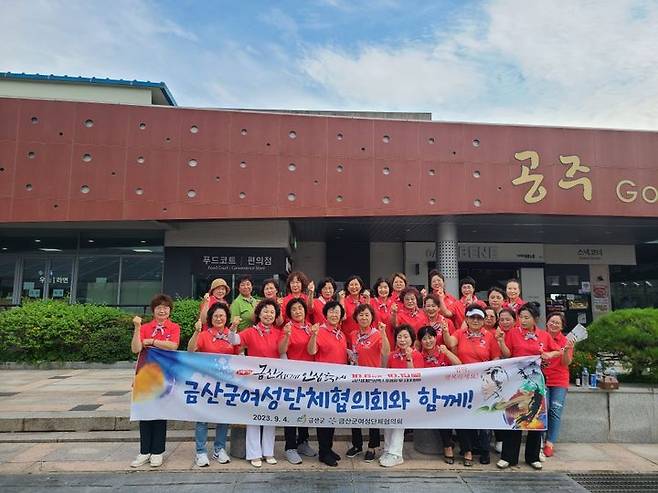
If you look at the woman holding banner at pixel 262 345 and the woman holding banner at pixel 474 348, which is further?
the woman holding banner at pixel 474 348

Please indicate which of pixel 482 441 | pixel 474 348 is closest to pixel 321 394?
pixel 474 348

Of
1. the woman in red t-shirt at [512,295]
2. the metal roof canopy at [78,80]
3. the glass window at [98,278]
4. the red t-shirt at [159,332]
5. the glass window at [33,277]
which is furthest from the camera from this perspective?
the glass window at [33,277]

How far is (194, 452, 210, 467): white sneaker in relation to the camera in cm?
469

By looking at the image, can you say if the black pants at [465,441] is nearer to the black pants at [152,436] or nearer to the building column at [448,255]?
the black pants at [152,436]

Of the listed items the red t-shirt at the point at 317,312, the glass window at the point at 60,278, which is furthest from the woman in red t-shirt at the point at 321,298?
the glass window at the point at 60,278

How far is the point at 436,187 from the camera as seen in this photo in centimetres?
1442

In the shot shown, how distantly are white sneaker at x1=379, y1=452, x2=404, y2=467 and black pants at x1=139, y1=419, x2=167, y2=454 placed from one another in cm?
214

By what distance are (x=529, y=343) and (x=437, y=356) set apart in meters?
0.95

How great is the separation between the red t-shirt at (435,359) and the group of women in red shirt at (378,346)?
0.03 feet

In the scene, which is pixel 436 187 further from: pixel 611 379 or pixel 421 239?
pixel 611 379

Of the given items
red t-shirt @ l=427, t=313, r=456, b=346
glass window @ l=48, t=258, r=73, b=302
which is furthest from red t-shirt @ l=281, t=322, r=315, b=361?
glass window @ l=48, t=258, r=73, b=302

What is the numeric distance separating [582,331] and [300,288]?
10.5 ft

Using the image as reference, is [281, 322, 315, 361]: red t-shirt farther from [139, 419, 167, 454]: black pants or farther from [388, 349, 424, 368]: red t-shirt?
[139, 419, 167, 454]: black pants

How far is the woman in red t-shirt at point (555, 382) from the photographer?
16.7 ft
